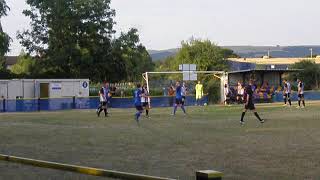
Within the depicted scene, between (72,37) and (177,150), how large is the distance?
50.4 m

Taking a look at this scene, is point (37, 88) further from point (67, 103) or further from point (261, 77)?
point (261, 77)

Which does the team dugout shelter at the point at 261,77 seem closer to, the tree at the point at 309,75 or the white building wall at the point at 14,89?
the tree at the point at 309,75

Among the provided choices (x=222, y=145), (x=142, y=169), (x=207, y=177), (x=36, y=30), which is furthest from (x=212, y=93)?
(x=207, y=177)

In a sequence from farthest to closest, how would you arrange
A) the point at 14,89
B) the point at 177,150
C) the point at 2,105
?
the point at 14,89, the point at 2,105, the point at 177,150

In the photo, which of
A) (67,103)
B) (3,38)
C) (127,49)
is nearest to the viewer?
(67,103)

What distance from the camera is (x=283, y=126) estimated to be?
22.1 meters

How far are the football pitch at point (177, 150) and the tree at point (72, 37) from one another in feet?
135

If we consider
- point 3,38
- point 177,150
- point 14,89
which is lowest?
point 177,150

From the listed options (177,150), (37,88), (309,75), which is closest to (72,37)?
(37,88)

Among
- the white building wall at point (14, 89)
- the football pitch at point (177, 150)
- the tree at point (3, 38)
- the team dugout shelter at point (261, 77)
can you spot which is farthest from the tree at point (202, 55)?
the football pitch at point (177, 150)

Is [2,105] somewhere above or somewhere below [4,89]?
below

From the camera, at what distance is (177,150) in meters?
14.8

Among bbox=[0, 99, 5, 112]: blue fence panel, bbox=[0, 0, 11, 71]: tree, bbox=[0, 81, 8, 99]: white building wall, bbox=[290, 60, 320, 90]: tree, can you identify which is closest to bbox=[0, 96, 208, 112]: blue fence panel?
bbox=[0, 99, 5, 112]: blue fence panel

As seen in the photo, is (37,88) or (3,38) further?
(3,38)
